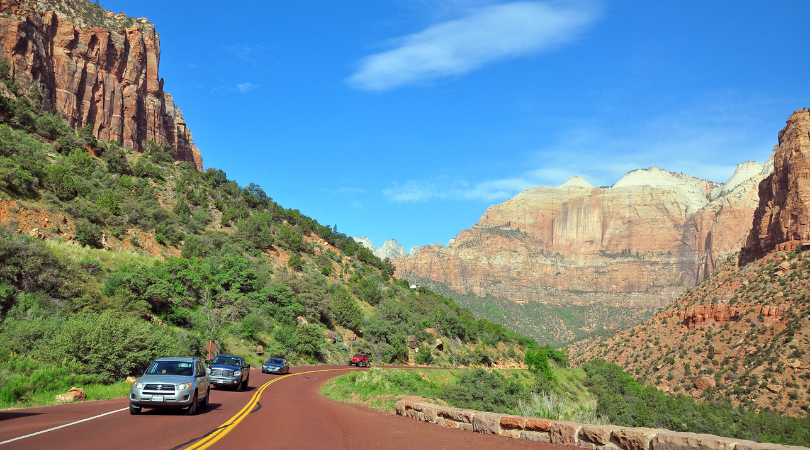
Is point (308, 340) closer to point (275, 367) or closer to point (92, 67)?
point (275, 367)

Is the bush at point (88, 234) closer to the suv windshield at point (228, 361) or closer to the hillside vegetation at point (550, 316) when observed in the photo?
the suv windshield at point (228, 361)

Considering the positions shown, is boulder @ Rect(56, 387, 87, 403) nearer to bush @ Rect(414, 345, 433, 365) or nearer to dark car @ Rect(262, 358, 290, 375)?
dark car @ Rect(262, 358, 290, 375)

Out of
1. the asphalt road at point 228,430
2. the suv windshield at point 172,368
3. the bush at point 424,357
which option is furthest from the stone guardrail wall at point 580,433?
the bush at point 424,357

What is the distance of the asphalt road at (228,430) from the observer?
345 inches

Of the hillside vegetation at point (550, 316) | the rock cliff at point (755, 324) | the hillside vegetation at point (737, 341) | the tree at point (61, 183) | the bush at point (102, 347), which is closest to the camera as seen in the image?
the bush at point (102, 347)

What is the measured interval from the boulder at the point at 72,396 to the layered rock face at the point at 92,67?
6451 centimetres

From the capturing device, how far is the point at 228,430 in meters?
10.7

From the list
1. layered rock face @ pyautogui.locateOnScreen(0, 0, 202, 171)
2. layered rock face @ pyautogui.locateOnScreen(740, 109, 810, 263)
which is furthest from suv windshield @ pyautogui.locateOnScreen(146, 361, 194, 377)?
layered rock face @ pyautogui.locateOnScreen(740, 109, 810, 263)

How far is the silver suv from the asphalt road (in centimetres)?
35

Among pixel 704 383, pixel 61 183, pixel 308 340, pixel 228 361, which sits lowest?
pixel 704 383

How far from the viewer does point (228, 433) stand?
10.2m

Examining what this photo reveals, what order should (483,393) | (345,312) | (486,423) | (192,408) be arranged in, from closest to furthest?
(486,423) < (192,408) < (483,393) < (345,312)

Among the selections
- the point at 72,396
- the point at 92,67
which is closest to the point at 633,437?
the point at 72,396

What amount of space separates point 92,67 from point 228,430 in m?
82.7
